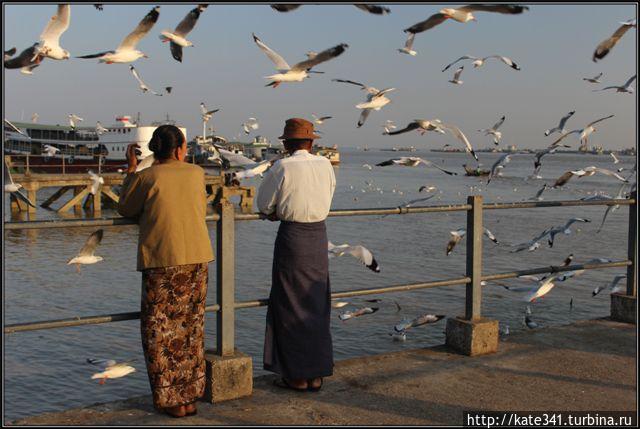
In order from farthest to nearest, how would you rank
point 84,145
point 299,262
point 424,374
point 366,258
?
point 84,145
point 366,258
point 424,374
point 299,262

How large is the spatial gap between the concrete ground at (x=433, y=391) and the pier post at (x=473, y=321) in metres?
0.10

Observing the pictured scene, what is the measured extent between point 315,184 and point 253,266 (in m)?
15.5

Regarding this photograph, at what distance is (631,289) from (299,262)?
353cm

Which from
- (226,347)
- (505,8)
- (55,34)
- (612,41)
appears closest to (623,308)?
(612,41)

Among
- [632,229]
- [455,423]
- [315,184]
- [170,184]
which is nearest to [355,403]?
[455,423]

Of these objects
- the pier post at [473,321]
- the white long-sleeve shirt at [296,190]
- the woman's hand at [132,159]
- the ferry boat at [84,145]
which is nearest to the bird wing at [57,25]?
the woman's hand at [132,159]

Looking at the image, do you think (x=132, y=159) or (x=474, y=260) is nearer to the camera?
(x=132, y=159)

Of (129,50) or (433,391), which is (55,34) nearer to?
(129,50)

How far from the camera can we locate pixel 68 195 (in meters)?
50.8

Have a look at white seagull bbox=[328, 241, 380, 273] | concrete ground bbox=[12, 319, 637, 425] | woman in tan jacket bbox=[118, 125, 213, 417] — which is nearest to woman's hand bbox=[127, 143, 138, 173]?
woman in tan jacket bbox=[118, 125, 213, 417]

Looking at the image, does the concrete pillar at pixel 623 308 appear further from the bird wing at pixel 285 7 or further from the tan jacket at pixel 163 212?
the tan jacket at pixel 163 212

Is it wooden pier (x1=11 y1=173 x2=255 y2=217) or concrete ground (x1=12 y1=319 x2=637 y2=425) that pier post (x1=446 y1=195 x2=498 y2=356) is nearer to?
concrete ground (x1=12 y1=319 x2=637 y2=425)

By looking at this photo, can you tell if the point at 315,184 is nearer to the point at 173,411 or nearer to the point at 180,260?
the point at 180,260

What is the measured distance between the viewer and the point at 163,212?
377 centimetres
